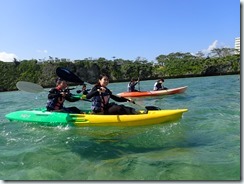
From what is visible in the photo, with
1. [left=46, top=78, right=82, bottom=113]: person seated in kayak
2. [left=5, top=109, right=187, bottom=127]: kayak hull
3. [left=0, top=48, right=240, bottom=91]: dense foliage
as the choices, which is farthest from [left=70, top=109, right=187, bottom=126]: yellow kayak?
[left=0, top=48, right=240, bottom=91]: dense foliage

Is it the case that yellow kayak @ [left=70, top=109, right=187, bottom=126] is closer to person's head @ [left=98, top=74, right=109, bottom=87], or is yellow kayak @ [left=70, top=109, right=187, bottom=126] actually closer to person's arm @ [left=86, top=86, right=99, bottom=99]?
person's arm @ [left=86, top=86, right=99, bottom=99]

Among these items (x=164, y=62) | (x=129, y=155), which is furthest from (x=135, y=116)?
(x=164, y=62)

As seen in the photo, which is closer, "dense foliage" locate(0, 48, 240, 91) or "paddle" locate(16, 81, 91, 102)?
"paddle" locate(16, 81, 91, 102)

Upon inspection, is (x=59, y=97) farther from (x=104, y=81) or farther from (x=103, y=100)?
(x=104, y=81)

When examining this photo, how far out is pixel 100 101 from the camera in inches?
237

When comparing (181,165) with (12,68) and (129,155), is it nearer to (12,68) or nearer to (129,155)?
(129,155)

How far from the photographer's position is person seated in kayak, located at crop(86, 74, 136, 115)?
5.79 m

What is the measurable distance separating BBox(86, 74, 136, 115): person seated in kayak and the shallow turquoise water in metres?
0.37

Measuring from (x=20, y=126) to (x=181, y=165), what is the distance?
14.6ft

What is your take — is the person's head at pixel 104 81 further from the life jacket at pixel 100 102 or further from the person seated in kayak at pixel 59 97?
the person seated in kayak at pixel 59 97

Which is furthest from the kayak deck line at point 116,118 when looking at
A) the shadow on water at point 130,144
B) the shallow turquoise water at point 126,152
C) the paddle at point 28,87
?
the paddle at point 28,87

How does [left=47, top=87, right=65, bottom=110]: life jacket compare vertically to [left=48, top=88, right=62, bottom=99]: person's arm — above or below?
below

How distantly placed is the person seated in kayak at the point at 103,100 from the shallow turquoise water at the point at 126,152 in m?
0.37

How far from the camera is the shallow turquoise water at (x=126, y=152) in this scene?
11.8ft
